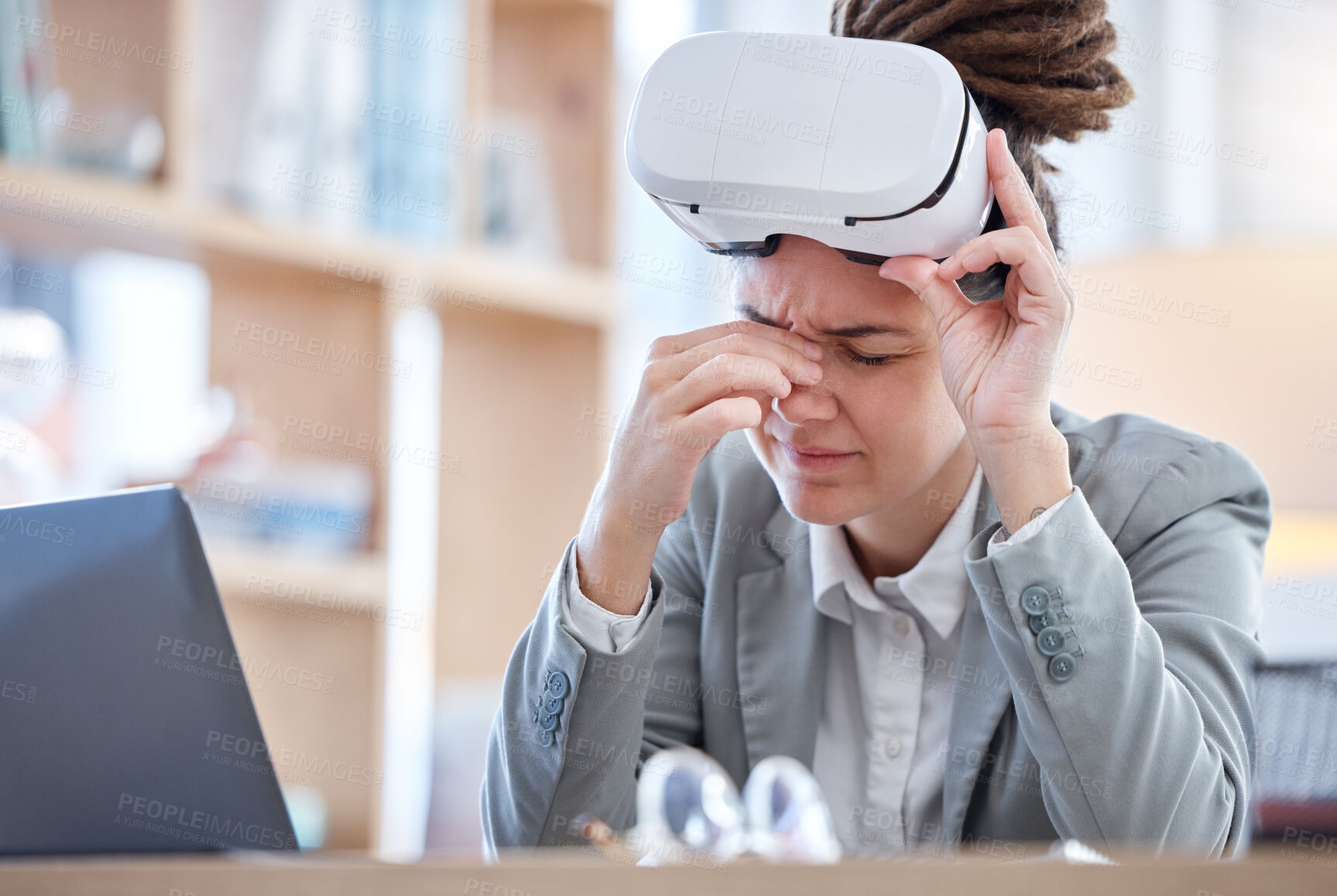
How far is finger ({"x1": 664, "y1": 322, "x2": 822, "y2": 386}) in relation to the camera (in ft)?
3.26

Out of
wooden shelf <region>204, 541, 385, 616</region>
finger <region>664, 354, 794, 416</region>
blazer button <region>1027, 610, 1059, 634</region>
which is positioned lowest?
wooden shelf <region>204, 541, 385, 616</region>

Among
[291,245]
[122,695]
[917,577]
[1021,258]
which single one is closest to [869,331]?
[1021,258]

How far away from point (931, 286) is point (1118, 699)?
13.8 inches

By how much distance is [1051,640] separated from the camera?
2.81ft

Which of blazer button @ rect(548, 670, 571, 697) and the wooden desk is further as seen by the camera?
blazer button @ rect(548, 670, 571, 697)

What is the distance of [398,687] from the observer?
2.19m

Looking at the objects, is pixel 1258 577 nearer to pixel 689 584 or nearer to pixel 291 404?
pixel 689 584

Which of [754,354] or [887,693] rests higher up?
[754,354]

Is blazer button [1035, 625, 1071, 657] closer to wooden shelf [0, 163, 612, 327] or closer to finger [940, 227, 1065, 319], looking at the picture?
finger [940, 227, 1065, 319]

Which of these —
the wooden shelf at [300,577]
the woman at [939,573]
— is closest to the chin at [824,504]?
the woman at [939,573]

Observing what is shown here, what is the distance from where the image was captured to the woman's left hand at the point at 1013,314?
92 cm

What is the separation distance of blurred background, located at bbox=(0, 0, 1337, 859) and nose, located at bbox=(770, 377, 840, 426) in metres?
0.34

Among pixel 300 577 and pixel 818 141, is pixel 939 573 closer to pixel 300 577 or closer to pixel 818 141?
pixel 818 141

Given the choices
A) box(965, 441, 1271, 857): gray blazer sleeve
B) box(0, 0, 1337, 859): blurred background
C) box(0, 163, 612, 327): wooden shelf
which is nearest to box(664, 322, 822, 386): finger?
box(965, 441, 1271, 857): gray blazer sleeve
